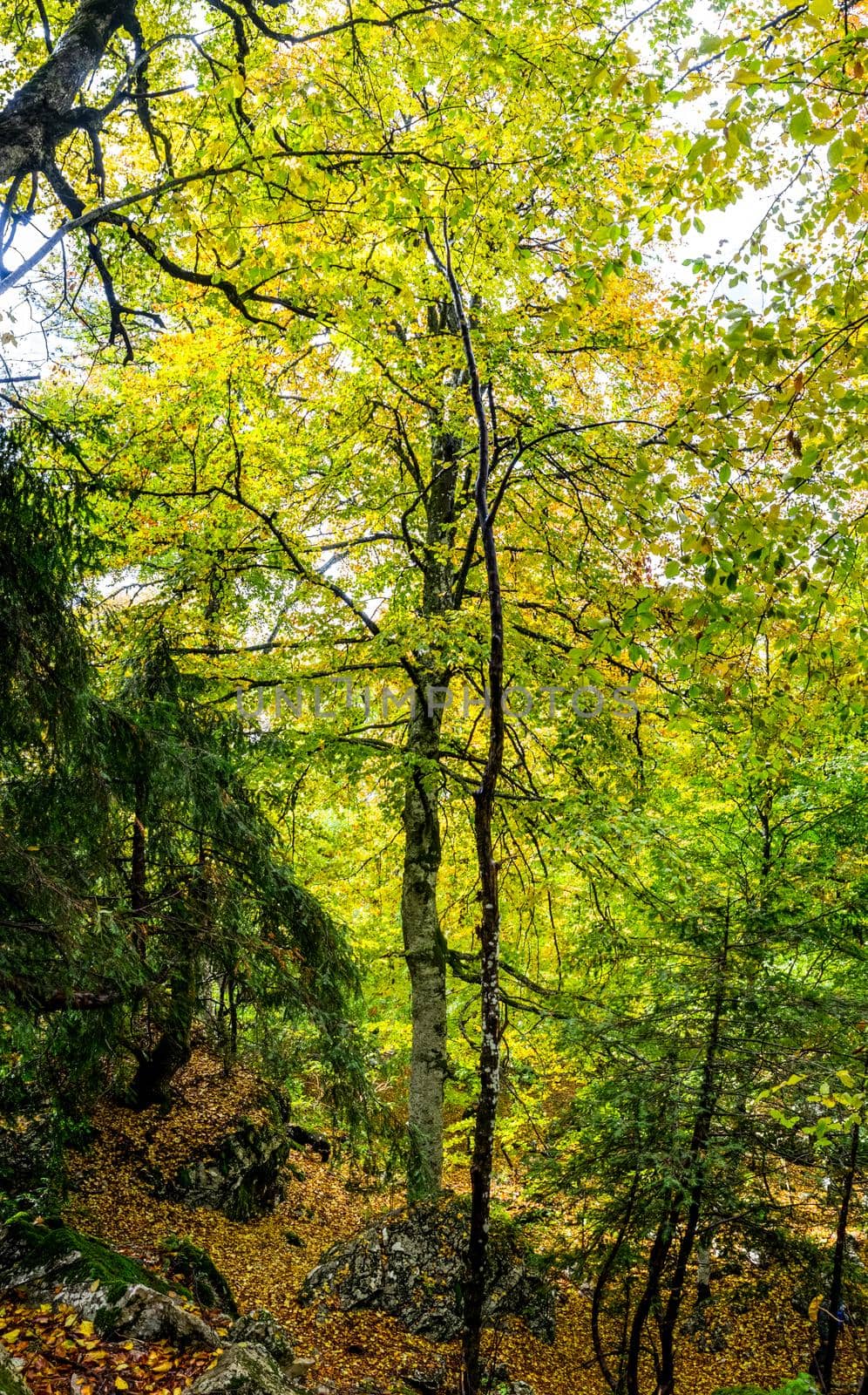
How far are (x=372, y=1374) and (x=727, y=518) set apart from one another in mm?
6333

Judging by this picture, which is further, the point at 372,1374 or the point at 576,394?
the point at 576,394

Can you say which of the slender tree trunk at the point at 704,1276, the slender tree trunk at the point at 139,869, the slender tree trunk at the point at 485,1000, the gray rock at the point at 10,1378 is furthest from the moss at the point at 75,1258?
the slender tree trunk at the point at 704,1276

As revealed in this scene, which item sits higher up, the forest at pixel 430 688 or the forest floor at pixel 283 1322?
the forest at pixel 430 688

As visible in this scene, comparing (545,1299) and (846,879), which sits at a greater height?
(846,879)

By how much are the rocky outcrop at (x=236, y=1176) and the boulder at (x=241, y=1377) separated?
379cm

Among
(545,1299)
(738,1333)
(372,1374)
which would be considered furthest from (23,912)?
(738,1333)

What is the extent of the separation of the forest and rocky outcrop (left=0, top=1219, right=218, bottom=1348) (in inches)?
1.5

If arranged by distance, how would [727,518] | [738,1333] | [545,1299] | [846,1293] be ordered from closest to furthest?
[727,518] → [846,1293] → [545,1299] → [738,1333]

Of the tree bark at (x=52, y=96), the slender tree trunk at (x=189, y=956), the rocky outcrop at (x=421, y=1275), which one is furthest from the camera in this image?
the rocky outcrop at (x=421, y=1275)

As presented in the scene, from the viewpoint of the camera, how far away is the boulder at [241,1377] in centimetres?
370

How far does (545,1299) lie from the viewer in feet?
24.1

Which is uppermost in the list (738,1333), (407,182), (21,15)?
(21,15)

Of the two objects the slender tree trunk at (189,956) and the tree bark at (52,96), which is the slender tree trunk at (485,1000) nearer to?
the slender tree trunk at (189,956)

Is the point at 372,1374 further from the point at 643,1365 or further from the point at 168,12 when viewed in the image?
the point at 168,12
